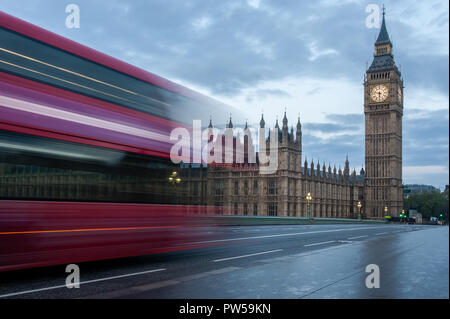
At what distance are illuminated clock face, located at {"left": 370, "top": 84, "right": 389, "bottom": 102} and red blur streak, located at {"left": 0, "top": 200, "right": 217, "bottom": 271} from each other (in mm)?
90513

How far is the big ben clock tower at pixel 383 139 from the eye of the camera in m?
91.8

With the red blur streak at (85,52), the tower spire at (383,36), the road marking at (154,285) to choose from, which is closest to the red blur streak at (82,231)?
the road marking at (154,285)

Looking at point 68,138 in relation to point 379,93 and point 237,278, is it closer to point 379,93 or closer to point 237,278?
point 237,278

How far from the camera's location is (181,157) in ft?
35.4

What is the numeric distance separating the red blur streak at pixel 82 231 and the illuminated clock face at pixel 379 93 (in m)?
90.5

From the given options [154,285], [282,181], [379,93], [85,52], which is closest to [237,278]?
[154,285]

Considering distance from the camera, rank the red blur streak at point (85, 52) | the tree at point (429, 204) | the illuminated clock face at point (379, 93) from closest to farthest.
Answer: the red blur streak at point (85, 52), the illuminated clock face at point (379, 93), the tree at point (429, 204)

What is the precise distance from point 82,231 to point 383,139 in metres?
93.0

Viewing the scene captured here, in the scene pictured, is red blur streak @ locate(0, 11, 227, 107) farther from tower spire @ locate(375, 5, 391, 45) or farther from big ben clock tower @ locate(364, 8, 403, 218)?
tower spire @ locate(375, 5, 391, 45)

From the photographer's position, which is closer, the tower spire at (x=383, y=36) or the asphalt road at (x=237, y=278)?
the asphalt road at (x=237, y=278)

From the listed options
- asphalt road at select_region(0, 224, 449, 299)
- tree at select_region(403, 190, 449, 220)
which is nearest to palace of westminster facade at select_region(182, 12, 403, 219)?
tree at select_region(403, 190, 449, 220)

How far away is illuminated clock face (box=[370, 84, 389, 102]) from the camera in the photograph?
9281cm

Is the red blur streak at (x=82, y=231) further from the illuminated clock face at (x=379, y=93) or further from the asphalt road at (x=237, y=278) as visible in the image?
the illuminated clock face at (x=379, y=93)

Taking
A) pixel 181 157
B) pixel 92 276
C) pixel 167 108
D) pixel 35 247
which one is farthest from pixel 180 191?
pixel 35 247
